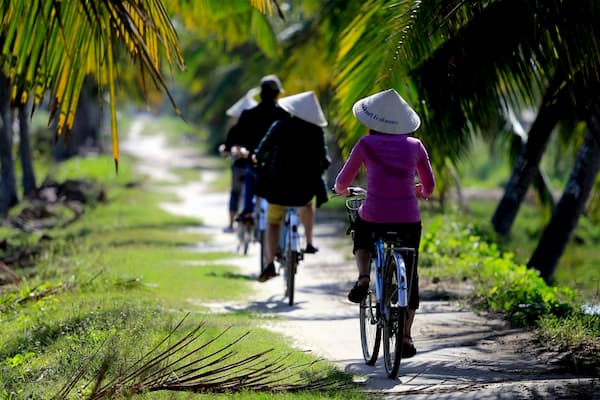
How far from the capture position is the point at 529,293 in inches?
366

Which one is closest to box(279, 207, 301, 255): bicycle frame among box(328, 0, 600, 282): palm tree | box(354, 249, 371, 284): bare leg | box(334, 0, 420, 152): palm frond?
box(328, 0, 600, 282): palm tree

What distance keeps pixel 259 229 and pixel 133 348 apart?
4.97 m

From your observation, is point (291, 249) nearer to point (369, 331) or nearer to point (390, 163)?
point (369, 331)

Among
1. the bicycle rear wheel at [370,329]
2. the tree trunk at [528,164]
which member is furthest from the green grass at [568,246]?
the bicycle rear wheel at [370,329]

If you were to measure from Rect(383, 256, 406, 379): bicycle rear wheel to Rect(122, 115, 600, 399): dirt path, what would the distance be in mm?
123

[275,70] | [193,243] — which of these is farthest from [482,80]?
[275,70]

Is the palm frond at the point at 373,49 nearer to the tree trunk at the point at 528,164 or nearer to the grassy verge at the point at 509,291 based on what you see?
the grassy verge at the point at 509,291

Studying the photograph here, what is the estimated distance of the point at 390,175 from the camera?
664 centimetres

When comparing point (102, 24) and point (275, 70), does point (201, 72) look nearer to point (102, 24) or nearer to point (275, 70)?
point (275, 70)

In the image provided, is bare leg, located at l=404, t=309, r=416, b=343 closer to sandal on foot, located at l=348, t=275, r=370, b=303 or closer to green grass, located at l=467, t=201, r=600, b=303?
sandal on foot, located at l=348, t=275, r=370, b=303

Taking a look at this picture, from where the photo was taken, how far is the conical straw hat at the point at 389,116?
664 cm

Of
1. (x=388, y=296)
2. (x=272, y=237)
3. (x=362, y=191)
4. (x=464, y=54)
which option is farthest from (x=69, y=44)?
(x=272, y=237)

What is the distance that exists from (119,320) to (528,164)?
23.4 ft

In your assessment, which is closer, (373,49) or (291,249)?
(373,49)
